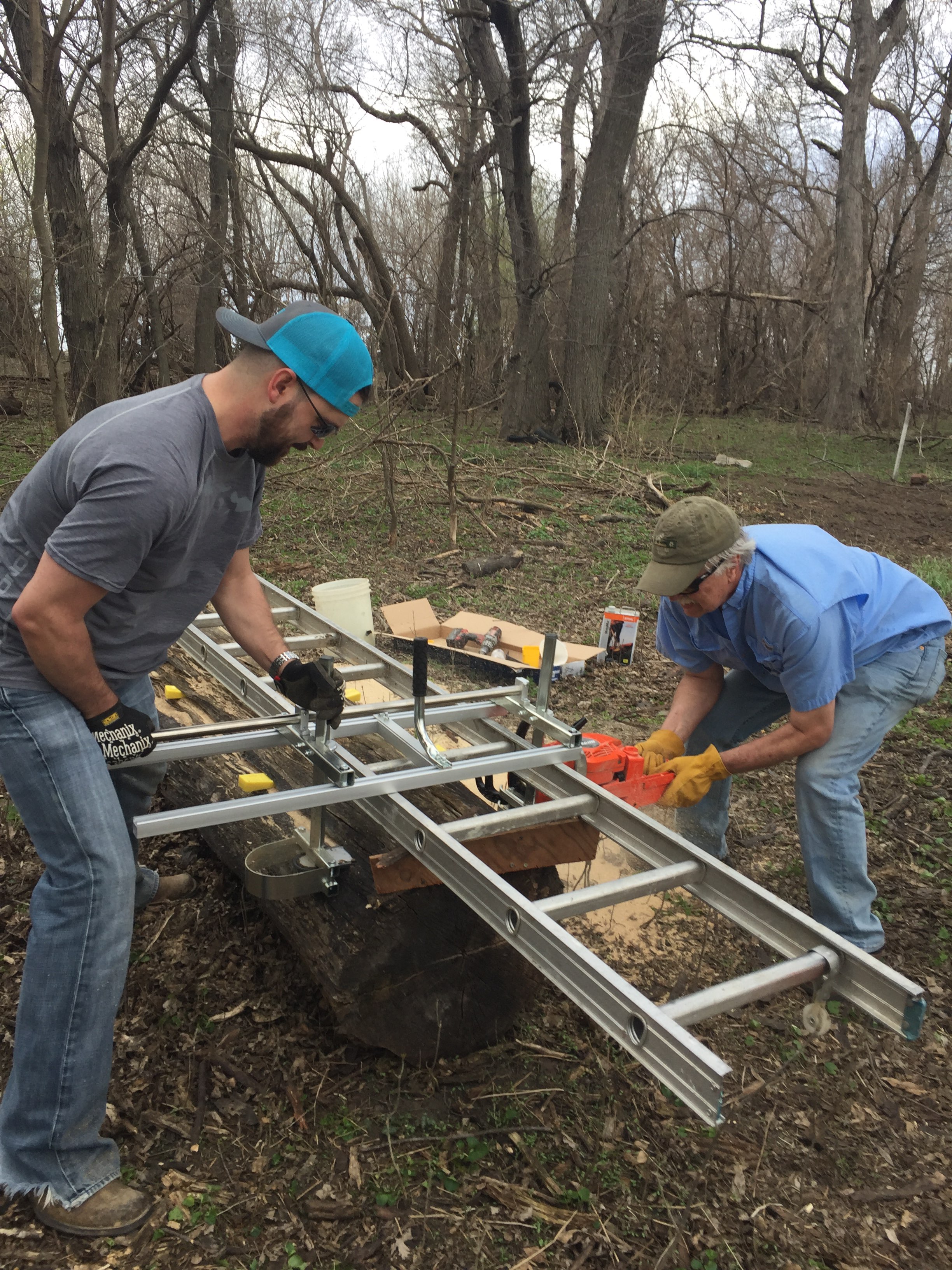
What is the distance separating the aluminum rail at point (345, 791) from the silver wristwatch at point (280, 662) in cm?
35

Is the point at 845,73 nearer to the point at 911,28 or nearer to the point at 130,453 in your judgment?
the point at 911,28

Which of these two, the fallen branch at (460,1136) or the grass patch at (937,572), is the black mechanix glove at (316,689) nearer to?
the fallen branch at (460,1136)

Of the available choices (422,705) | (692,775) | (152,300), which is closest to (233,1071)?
(422,705)

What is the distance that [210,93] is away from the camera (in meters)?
12.8

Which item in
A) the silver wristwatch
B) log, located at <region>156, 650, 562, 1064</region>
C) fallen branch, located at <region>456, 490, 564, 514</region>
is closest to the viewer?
log, located at <region>156, 650, 562, 1064</region>

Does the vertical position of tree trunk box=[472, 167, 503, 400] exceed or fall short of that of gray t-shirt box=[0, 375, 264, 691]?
it exceeds it

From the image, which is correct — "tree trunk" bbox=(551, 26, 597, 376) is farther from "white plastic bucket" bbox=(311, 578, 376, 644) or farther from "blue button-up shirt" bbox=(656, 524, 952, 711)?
"blue button-up shirt" bbox=(656, 524, 952, 711)

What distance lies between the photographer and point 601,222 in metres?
14.2

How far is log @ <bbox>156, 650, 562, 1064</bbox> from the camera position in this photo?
262 cm

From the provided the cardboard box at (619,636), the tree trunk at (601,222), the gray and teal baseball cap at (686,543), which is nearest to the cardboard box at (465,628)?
the cardboard box at (619,636)

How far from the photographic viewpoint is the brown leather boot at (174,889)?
3408 mm

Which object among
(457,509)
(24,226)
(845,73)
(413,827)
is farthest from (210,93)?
(845,73)

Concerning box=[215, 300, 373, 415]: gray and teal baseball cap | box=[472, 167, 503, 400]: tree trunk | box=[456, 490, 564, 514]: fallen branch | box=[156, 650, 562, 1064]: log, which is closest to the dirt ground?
box=[156, 650, 562, 1064]: log

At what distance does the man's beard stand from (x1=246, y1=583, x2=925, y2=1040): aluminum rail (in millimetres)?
1224
